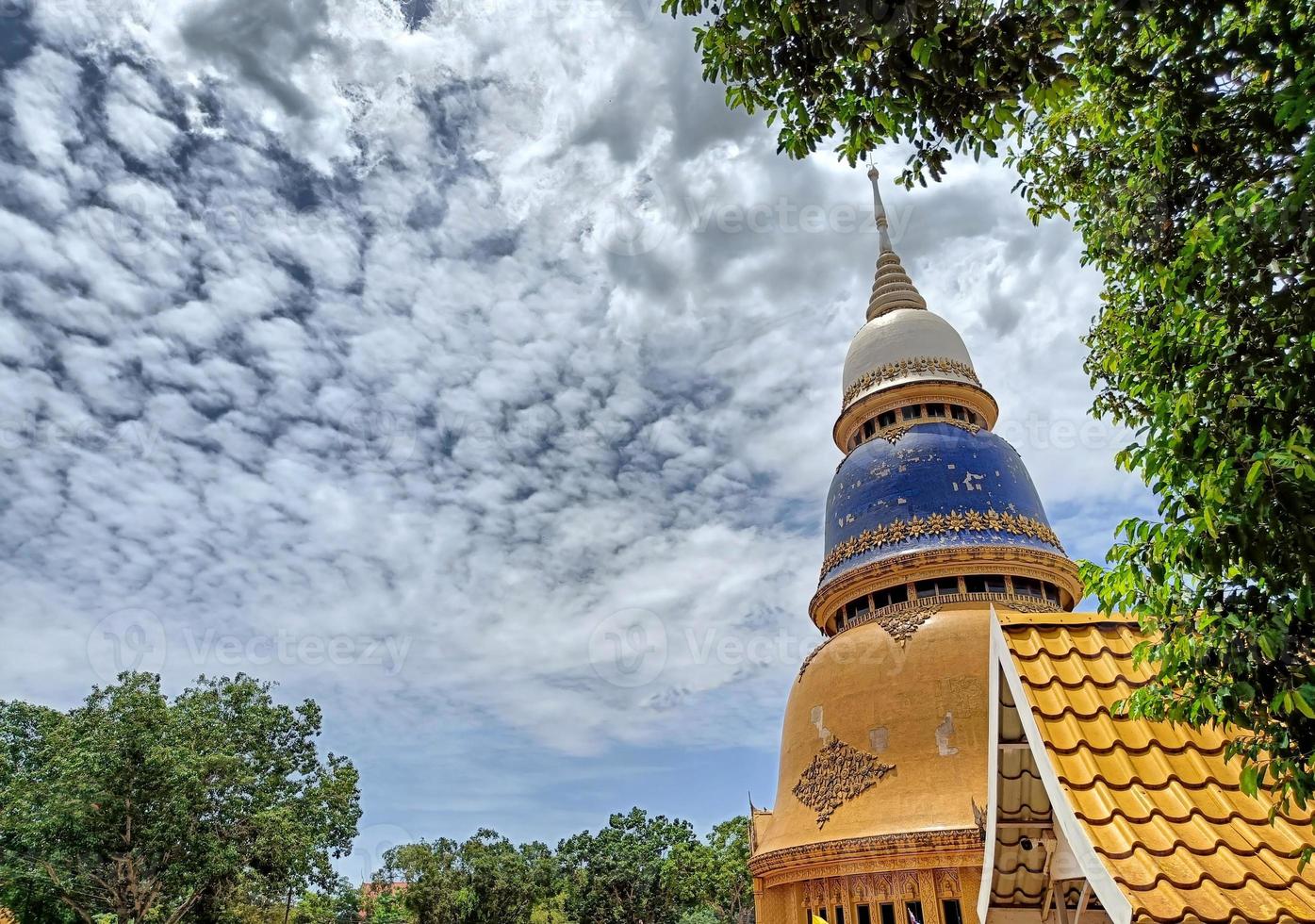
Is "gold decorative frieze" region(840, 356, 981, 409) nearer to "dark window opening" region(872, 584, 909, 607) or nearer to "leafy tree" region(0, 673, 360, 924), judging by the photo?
"dark window opening" region(872, 584, 909, 607)

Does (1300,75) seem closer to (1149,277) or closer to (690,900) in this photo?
(1149,277)

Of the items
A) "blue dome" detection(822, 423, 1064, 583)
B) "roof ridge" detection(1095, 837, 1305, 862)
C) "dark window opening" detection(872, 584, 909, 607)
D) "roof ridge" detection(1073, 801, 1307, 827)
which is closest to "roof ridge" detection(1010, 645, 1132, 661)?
"roof ridge" detection(1073, 801, 1307, 827)

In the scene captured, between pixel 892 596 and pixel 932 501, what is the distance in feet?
A: 9.93

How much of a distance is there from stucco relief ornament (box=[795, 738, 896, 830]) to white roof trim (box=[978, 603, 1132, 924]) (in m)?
13.5

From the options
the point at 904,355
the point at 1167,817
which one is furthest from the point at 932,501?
the point at 1167,817

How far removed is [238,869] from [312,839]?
2.47 meters

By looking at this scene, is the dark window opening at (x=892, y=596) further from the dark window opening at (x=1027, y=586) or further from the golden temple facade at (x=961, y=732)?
the dark window opening at (x=1027, y=586)

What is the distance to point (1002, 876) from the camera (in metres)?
6.84

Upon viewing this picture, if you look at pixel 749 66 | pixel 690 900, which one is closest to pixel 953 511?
pixel 749 66

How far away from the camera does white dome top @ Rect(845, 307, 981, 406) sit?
26678mm

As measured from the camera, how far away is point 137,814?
23016 millimetres

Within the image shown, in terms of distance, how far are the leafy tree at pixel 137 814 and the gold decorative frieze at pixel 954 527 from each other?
68.6 ft

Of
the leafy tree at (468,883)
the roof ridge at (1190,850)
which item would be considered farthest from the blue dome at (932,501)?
the leafy tree at (468,883)

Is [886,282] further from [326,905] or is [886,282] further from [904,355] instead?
[326,905]
